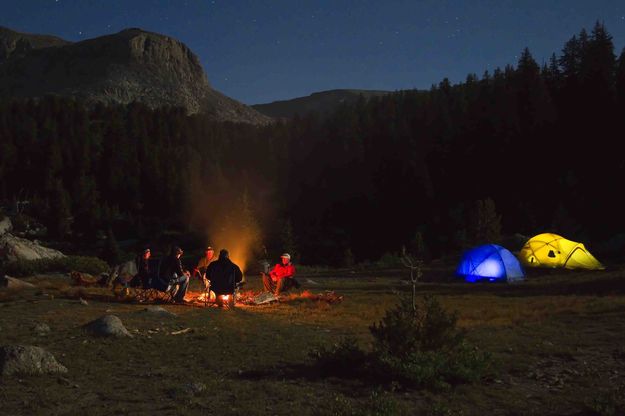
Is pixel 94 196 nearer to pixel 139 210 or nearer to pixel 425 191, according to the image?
pixel 139 210

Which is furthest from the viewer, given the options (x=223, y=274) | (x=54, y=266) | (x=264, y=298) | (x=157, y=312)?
(x=54, y=266)

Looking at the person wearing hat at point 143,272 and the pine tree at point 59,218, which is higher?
the pine tree at point 59,218

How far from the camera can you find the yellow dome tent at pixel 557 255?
2867 centimetres

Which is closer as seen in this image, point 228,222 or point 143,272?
point 143,272

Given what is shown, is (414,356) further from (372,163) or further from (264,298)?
(372,163)

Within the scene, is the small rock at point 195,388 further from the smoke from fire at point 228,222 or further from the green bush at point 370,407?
the smoke from fire at point 228,222

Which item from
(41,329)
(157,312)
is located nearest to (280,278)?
(157,312)

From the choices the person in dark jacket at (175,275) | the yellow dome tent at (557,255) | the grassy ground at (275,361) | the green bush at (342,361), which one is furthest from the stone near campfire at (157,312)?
the yellow dome tent at (557,255)

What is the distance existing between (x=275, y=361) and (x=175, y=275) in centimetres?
798

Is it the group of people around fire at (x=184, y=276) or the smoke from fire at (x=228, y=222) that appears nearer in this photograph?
the group of people around fire at (x=184, y=276)

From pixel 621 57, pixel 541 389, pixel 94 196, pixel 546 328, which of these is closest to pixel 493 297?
pixel 546 328

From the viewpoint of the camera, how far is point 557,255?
29.1m

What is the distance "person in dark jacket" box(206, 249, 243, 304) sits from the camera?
1532 cm

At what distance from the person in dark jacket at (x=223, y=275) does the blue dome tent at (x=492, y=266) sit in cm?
1449
